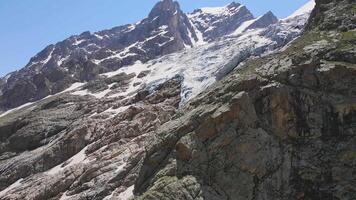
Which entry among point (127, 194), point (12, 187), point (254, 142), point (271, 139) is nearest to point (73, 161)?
point (12, 187)

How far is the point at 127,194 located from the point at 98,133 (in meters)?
23.6

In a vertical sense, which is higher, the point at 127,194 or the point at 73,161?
the point at 73,161

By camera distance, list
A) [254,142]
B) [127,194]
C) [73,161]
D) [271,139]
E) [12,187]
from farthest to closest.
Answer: [12,187] < [73,161] < [127,194] < [271,139] < [254,142]

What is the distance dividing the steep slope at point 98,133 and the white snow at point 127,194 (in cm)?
13

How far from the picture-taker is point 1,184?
6525cm

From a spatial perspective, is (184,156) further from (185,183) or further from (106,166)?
(106,166)

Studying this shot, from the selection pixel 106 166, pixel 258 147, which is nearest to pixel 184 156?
pixel 258 147

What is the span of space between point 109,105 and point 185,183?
43924 millimetres

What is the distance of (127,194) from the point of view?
42750 mm

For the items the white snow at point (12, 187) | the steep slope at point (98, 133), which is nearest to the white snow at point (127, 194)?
the steep slope at point (98, 133)

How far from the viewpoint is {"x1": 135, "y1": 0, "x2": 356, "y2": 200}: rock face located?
Answer: 3594 centimetres

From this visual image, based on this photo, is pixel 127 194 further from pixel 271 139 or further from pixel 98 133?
pixel 98 133

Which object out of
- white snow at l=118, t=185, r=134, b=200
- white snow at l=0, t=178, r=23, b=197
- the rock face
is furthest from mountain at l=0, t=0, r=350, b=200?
white snow at l=0, t=178, r=23, b=197

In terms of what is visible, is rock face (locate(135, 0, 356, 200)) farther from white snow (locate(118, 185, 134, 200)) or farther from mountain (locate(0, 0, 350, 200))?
white snow (locate(118, 185, 134, 200))
